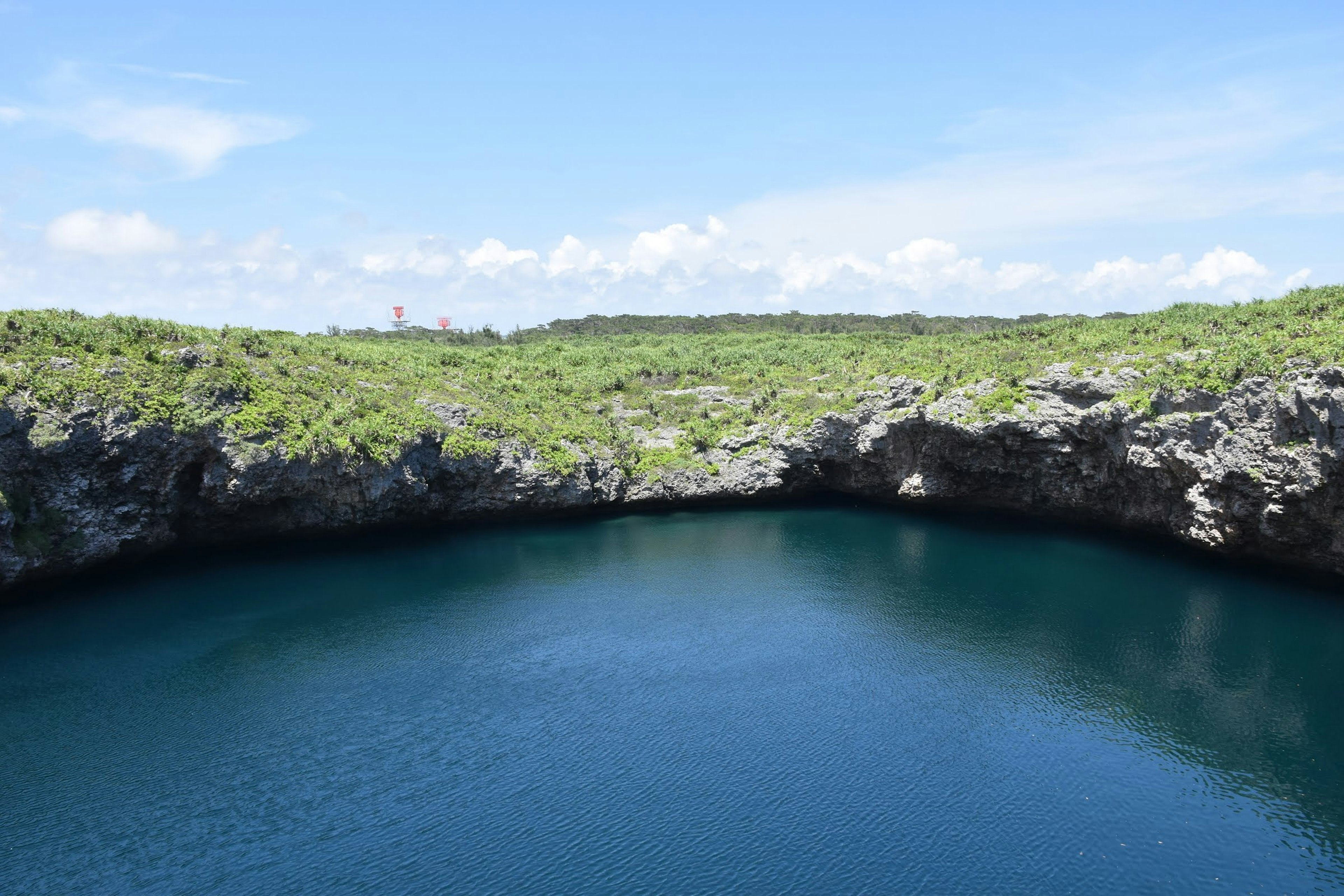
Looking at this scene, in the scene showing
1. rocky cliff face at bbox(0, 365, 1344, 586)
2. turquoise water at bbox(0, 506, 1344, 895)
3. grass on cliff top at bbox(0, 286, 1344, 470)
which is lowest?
turquoise water at bbox(0, 506, 1344, 895)

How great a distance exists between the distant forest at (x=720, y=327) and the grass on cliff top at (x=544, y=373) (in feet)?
58.5

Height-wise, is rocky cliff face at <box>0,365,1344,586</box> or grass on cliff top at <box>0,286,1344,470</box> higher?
grass on cliff top at <box>0,286,1344,470</box>

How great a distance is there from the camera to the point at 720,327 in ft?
299

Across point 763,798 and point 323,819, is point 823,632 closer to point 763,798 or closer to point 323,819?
point 763,798

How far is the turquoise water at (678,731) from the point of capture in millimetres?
16141

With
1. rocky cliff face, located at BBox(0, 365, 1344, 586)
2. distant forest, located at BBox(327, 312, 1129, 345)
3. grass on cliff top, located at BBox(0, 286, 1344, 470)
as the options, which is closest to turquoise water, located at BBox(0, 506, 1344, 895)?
rocky cliff face, located at BBox(0, 365, 1344, 586)

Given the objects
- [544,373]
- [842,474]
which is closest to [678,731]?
[842,474]

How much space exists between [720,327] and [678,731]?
241 ft

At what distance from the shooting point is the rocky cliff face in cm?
2928

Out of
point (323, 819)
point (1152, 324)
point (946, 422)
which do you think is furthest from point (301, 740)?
point (1152, 324)

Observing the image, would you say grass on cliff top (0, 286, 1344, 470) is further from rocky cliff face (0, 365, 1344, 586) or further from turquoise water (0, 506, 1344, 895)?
turquoise water (0, 506, 1344, 895)

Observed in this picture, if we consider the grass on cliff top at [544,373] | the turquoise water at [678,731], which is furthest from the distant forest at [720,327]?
the turquoise water at [678,731]

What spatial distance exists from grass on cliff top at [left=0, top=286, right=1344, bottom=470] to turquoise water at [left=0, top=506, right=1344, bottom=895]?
7.20 metres

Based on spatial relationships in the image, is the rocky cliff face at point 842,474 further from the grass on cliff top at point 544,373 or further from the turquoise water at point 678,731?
the turquoise water at point 678,731
